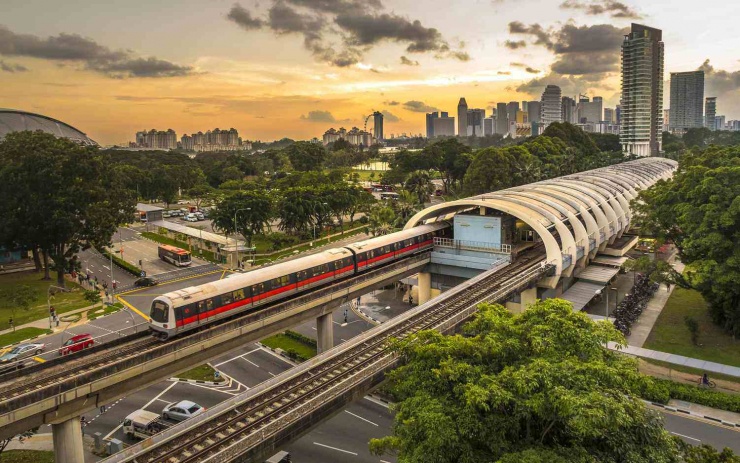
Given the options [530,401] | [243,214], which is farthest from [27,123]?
[530,401]

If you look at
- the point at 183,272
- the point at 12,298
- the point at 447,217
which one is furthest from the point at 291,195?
the point at 12,298

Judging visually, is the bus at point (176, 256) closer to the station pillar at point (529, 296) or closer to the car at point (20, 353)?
the car at point (20, 353)

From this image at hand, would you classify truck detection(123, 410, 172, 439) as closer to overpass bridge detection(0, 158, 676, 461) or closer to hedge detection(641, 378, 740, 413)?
overpass bridge detection(0, 158, 676, 461)

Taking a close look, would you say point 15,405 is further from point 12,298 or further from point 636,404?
point 12,298

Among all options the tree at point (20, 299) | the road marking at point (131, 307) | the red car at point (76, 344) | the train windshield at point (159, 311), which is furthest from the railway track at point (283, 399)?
the tree at point (20, 299)

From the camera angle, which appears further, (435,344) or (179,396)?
(179,396)
